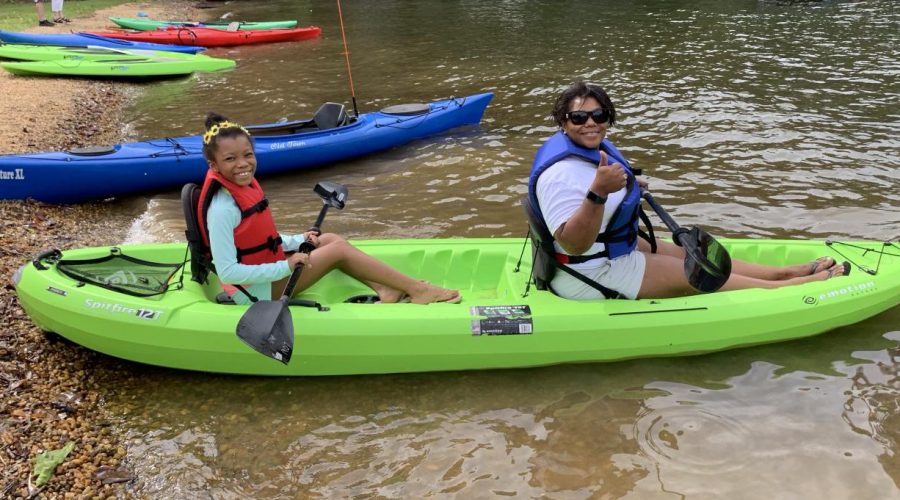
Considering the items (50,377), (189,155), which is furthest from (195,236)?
(189,155)

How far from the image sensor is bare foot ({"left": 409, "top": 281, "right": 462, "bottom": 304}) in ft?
13.3

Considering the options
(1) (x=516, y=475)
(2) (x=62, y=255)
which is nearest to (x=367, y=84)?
(2) (x=62, y=255)

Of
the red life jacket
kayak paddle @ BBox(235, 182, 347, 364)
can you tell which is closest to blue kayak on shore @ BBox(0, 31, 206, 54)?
the red life jacket

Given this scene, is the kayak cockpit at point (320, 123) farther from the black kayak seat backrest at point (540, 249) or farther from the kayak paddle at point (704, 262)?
the kayak paddle at point (704, 262)

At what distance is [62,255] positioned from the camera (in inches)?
165

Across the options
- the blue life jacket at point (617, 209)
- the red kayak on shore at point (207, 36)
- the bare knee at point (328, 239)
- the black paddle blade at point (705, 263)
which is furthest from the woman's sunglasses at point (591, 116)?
the red kayak on shore at point (207, 36)

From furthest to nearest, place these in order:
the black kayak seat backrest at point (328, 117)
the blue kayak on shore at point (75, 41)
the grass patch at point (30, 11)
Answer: the grass patch at point (30, 11), the blue kayak on shore at point (75, 41), the black kayak seat backrest at point (328, 117)

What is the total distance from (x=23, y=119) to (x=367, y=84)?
17.3ft

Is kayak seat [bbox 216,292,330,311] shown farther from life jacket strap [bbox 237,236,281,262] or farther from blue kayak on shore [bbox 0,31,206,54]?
blue kayak on shore [bbox 0,31,206,54]

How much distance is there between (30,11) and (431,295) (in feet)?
68.4

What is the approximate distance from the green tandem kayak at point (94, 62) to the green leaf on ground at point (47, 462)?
10.1 meters

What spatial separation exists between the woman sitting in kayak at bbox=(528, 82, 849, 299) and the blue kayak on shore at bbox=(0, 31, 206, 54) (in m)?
12.5

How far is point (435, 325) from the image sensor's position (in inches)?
146

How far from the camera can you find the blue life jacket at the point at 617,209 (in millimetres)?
3396
